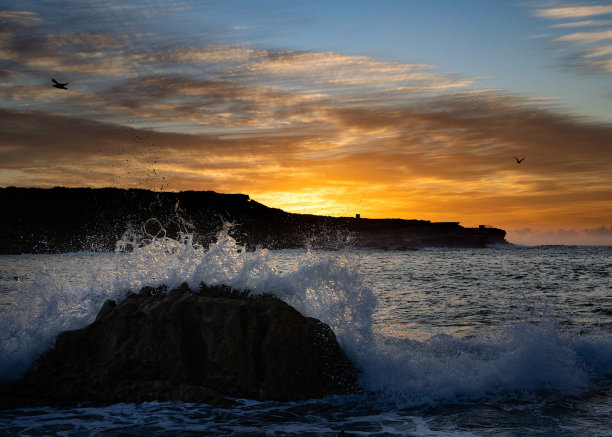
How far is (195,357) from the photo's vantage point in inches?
289

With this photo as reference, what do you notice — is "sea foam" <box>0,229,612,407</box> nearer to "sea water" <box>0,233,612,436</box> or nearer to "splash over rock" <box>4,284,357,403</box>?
"sea water" <box>0,233,612,436</box>

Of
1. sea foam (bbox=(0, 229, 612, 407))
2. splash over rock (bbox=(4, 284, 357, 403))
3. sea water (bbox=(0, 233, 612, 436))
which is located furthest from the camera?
sea foam (bbox=(0, 229, 612, 407))

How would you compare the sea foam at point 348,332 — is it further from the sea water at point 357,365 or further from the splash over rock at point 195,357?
the splash over rock at point 195,357

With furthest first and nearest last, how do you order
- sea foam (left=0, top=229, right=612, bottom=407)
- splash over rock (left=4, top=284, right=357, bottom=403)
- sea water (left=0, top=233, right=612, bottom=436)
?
sea foam (left=0, top=229, right=612, bottom=407), splash over rock (left=4, top=284, right=357, bottom=403), sea water (left=0, top=233, right=612, bottom=436)

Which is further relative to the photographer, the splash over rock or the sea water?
the splash over rock

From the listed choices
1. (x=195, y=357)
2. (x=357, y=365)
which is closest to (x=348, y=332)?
(x=357, y=365)

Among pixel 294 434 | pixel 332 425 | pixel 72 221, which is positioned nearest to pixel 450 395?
pixel 332 425

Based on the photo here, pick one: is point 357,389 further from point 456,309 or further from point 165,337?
point 456,309

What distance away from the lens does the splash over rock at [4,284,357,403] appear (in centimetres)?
712

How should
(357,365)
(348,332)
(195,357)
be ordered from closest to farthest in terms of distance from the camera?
(195,357)
(357,365)
(348,332)

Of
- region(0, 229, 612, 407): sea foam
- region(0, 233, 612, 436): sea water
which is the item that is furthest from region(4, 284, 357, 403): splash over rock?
region(0, 229, 612, 407): sea foam

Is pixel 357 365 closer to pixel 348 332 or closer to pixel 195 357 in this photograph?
pixel 348 332

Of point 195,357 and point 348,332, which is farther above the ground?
point 348,332

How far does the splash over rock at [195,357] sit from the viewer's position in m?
7.12
